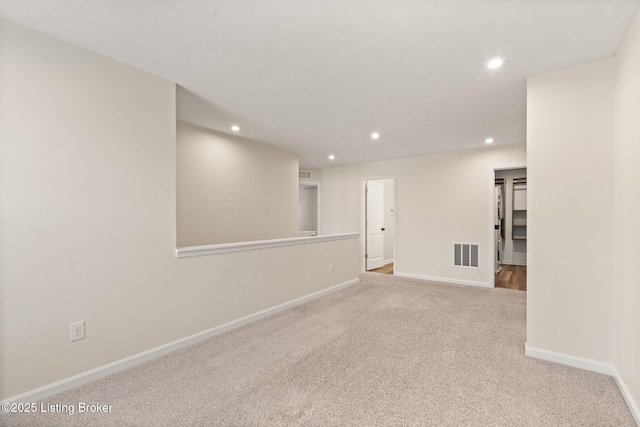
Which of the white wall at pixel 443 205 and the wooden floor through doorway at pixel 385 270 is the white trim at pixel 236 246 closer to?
the white wall at pixel 443 205

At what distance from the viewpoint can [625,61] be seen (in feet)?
6.21

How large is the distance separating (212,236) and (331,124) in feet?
7.05

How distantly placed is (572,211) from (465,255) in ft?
9.71

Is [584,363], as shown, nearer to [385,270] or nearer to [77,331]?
[77,331]

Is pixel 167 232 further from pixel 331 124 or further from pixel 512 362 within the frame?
pixel 512 362

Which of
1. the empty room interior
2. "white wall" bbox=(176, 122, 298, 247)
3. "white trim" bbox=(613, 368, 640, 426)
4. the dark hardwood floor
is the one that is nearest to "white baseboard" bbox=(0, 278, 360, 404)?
the empty room interior

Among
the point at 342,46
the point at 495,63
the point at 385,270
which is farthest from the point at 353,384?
the point at 385,270

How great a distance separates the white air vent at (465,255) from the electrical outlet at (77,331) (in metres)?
5.06

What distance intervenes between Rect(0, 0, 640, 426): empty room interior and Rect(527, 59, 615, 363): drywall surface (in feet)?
0.04

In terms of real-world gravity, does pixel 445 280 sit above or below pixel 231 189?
below

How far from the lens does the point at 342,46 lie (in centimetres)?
199

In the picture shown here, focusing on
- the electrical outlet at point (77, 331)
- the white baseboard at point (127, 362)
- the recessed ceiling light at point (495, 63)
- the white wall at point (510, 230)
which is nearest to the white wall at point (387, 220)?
the white wall at point (510, 230)

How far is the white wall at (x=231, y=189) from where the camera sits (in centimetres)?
369

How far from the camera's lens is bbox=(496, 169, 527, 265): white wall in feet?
23.0
